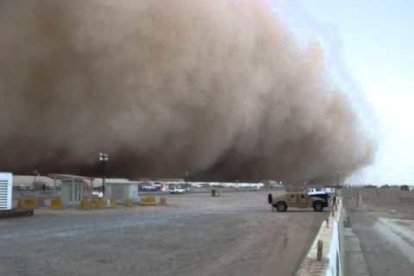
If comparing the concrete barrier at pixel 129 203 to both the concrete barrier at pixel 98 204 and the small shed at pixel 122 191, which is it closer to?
the concrete barrier at pixel 98 204

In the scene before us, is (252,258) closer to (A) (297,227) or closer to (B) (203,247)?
(B) (203,247)

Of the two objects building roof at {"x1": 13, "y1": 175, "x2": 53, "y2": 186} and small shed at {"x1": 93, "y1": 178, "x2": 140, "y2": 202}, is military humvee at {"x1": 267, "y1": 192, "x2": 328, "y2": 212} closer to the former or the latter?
small shed at {"x1": 93, "y1": 178, "x2": 140, "y2": 202}

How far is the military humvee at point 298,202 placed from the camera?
2916 centimetres

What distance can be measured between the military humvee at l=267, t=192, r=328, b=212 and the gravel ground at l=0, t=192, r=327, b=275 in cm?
912

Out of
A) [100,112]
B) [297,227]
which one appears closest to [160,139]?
[100,112]

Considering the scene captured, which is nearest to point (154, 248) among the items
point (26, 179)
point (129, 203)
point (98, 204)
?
point (98, 204)

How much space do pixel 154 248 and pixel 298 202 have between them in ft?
58.7

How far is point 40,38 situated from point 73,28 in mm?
3192

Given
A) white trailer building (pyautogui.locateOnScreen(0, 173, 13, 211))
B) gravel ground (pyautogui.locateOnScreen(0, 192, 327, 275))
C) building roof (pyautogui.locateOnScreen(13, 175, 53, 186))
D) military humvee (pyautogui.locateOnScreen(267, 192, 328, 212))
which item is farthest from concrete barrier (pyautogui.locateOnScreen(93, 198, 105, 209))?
building roof (pyautogui.locateOnScreen(13, 175, 53, 186))

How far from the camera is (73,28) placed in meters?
40.7

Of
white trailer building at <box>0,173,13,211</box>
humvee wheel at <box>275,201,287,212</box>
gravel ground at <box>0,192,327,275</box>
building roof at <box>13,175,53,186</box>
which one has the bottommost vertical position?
gravel ground at <box>0,192,327,275</box>

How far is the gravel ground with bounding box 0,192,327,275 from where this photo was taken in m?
10.1

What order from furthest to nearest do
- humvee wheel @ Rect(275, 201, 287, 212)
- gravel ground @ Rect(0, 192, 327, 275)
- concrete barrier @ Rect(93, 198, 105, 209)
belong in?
1. concrete barrier @ Rect(93, 198, 105, 209)
2. humvee wheel @ Rect(275, 201, 287, 212)
3. gravel ground @ Rect(0, 192, 327, 275)

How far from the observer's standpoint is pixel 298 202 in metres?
30.0
